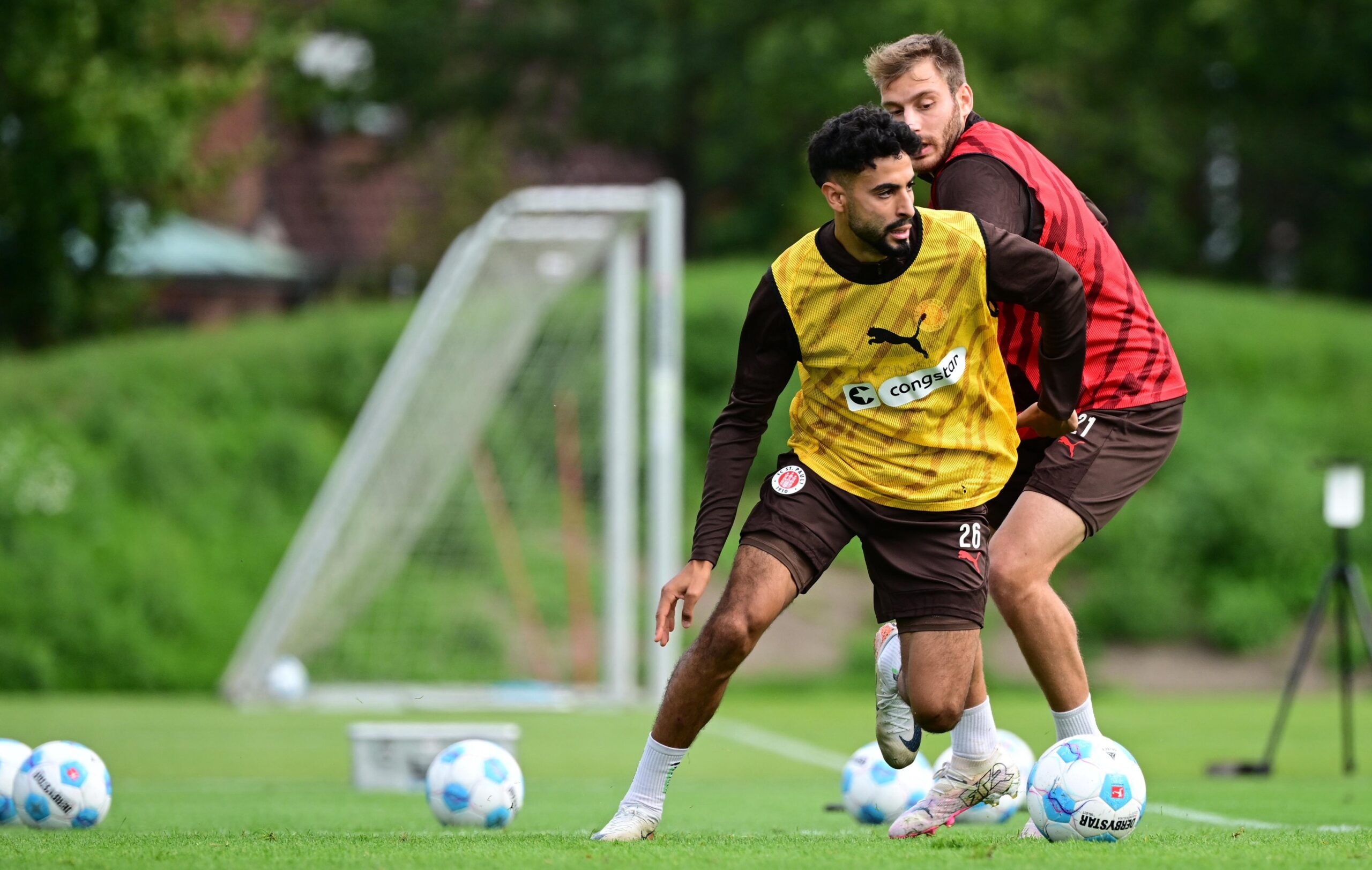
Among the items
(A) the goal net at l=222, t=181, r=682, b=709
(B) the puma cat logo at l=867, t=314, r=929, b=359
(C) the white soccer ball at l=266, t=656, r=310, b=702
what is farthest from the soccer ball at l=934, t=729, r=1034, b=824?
(C) the white soccer ball at l=266, t=656, r=310, b=702

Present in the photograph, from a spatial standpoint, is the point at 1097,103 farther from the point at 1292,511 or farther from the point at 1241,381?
the point at 1292,511

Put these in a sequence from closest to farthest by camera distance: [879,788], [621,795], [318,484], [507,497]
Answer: [879,788]
[621,795]
[507,497]
[318,484]

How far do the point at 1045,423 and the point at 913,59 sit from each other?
1188 millimetres

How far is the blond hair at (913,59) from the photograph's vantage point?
5.23 m

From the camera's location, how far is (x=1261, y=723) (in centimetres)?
1352

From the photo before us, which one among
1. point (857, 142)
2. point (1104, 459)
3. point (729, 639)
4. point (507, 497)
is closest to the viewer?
point (857, 142)

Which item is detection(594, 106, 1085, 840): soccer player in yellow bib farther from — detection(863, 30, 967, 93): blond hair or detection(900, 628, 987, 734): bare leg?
detection(863, 30, 967, 93): blond hair

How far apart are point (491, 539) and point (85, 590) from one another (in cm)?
441

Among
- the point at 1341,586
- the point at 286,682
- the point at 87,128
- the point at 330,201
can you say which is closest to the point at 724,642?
the point at 1341,586

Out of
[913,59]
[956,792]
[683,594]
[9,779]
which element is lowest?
[9,779]

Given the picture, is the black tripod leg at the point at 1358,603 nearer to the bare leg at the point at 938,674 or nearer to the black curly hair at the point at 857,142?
the bare leg at the point at 938,674

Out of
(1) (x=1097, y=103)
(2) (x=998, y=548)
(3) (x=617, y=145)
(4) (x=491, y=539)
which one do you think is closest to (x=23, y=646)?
(4) (x=491, y=539)

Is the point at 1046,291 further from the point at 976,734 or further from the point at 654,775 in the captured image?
the point at 654,775

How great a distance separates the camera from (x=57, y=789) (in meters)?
5.69
